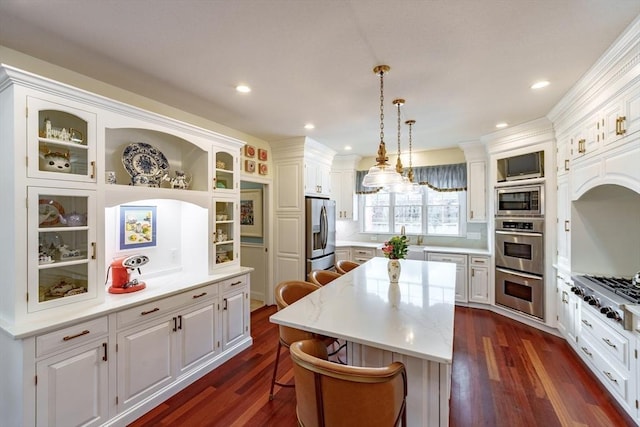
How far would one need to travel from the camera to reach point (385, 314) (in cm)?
180

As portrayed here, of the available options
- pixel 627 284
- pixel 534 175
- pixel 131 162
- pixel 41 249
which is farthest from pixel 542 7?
pixel 41 249

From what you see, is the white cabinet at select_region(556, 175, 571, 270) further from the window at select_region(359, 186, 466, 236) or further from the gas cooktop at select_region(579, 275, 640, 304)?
the window at select_region(359, 186, 466, 236)

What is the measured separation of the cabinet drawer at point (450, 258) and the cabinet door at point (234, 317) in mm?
3117

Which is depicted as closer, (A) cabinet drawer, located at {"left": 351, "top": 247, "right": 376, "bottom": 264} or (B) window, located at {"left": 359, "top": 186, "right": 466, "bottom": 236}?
(B) window, located at {"left": 359, "top": 186, "right": 466, "bottom": 236}

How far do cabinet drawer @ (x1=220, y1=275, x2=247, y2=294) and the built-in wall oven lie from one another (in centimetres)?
368

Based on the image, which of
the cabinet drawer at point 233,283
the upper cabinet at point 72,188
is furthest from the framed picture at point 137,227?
the cabinet drawer at point 233,283

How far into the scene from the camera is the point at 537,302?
3.62 metres

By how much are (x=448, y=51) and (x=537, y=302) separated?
3453 mm

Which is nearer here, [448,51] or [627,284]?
[448,51]

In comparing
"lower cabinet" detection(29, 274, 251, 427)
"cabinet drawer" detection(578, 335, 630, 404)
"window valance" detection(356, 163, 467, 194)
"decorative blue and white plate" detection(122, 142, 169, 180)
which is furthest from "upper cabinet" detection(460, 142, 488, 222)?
"decorative blue and white plate" detection(122, 142, 169, 180)

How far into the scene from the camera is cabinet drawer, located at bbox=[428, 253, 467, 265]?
174 inches

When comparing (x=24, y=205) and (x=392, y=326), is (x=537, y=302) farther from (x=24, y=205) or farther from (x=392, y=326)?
(x=24, y=205)

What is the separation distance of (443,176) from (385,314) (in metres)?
3.91

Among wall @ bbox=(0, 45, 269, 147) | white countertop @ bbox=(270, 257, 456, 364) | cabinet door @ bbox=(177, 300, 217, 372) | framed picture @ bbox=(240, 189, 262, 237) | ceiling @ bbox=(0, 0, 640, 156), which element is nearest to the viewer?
white countertop @ bbox=(270, 257, 456, 364)
